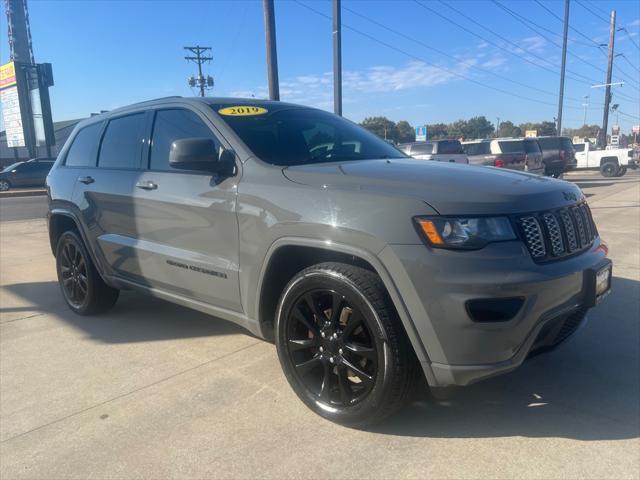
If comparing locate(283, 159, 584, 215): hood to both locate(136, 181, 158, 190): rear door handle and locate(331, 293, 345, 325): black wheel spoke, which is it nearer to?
locate(331, 293, 345, 325): black wheel spoke

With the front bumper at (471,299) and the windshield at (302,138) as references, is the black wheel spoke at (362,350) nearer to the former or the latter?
the front bumper at (471,299)

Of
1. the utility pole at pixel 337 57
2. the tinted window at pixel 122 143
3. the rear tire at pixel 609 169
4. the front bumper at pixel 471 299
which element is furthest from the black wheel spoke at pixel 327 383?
the rear tire at pixel 609 169

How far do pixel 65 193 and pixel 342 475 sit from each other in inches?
148

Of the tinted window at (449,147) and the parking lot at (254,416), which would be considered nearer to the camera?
the parking lot at (254,416)

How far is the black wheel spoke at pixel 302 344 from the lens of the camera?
2854 millimetres

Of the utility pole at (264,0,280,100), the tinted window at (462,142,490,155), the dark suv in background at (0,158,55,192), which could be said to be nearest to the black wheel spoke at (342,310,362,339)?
the utility pole at (264,0,280,100)

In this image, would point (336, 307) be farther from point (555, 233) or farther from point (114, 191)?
point (114, 191)

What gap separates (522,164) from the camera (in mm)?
16797

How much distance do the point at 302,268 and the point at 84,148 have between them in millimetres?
2914

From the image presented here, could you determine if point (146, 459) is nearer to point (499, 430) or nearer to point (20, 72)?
point (499, 430)

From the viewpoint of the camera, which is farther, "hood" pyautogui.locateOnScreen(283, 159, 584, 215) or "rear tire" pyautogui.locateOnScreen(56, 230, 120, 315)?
"rear tire" pyautogui.locateOnScreen(56, 230, 120, 315)

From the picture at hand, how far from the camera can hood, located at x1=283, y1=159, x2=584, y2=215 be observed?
7.83ft

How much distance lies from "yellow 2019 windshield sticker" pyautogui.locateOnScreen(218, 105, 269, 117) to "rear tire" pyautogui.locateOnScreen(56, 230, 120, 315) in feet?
6.64

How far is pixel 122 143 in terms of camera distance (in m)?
4.25
